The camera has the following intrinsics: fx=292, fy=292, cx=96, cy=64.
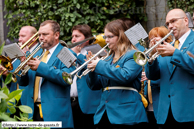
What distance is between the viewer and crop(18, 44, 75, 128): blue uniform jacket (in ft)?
11.3

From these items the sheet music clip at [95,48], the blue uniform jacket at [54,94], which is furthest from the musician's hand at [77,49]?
the blue uniform jacket at [54,94]

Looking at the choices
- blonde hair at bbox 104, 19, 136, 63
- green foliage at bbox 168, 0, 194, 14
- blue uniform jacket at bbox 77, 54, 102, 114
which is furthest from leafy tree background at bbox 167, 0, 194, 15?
blonde hair at bbox 104, 19, 136, 63

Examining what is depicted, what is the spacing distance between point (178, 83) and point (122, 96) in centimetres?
56

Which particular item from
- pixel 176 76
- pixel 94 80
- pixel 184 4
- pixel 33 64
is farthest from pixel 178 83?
pixel 184 4

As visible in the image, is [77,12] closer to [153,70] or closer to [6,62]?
[6,62]

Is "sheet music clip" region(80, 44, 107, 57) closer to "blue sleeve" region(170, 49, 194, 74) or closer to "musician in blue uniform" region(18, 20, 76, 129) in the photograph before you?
"musician in blue uniform" region(18, 20, 76, 129)

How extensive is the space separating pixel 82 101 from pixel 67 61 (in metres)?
1.04

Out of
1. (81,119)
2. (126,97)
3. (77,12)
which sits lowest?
(81,119)

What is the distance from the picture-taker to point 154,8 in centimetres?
620

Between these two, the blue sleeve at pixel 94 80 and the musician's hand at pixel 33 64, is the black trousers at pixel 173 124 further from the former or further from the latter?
the musician's hand at pixel 33 64

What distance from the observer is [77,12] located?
243 inches

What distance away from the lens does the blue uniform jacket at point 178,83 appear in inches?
107

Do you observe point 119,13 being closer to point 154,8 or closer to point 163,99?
point 154,8

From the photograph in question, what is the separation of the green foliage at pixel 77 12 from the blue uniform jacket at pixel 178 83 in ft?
10.6
